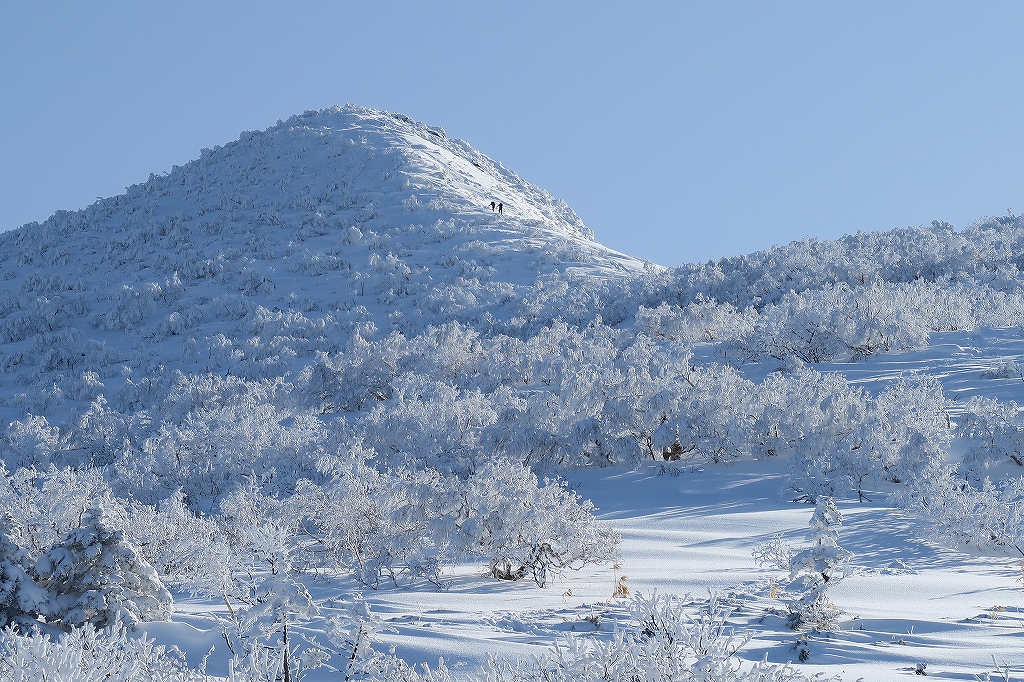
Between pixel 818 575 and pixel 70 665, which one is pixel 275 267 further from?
pixel 70 665

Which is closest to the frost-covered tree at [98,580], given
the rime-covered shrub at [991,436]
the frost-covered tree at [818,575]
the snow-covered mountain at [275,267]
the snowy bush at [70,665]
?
the snowy bush at [70,665]

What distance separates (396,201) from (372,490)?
48.8m

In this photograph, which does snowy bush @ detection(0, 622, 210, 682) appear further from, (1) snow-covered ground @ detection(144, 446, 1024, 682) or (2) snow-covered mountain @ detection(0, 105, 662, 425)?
(2) snow-covered mountain @ detection(0, 105, 662, 425)

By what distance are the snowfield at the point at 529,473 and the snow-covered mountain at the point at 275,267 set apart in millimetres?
319

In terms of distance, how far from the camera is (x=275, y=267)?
48.3 m

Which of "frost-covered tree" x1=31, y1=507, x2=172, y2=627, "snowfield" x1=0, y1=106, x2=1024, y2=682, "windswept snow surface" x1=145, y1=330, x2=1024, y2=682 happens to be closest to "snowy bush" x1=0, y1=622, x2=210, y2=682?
"snowfield" x1=0, y1=106, x2=1024, y2=682

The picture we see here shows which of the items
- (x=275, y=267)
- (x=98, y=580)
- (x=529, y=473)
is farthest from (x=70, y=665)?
(x=275, y=267)

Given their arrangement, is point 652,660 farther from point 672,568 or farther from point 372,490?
point 372,490

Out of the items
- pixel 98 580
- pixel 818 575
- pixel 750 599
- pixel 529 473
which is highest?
pixel 529 473

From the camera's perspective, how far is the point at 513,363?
965 inches

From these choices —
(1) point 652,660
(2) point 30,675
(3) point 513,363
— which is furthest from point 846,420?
(2) point 30,675

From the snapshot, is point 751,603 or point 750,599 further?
point 750,599

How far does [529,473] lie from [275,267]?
135 feet

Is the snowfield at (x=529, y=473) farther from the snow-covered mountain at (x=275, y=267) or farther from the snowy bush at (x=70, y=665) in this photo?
the snow-covered mountain at (x=275, y=267)
